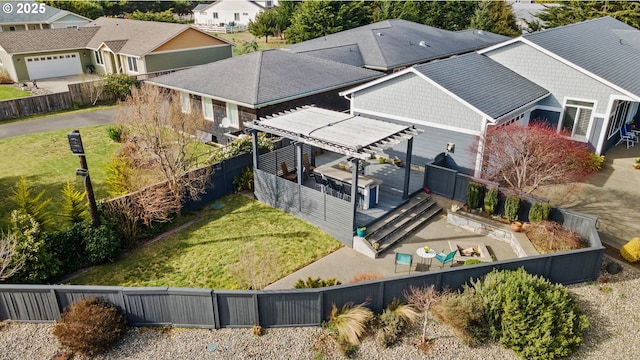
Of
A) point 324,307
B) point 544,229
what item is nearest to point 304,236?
point 324,307

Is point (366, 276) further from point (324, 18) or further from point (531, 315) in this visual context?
point (324, 18)

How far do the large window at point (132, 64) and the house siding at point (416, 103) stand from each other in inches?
992

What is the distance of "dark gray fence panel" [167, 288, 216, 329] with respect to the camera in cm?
1053

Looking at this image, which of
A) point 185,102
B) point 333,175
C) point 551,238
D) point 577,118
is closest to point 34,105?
point 185,102

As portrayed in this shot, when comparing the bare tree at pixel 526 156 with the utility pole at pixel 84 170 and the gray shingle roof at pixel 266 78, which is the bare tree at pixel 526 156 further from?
the utility pole at pixel 84 170

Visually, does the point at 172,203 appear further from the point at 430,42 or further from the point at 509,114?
the point at 430,42

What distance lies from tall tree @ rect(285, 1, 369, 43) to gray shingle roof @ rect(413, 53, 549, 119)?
108 feet

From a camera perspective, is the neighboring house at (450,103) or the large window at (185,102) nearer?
the neighboring house at (450,103)

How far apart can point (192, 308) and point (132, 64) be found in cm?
3328

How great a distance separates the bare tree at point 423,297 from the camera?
10.8 metres

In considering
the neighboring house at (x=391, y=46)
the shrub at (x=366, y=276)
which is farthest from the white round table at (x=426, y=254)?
the neighboring house at (x=391, y=46)

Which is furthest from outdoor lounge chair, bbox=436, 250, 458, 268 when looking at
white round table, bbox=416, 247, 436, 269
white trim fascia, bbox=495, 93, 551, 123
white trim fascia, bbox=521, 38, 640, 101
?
white trim fascia, bbox=521, 38, 640, 101

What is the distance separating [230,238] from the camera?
14938mm

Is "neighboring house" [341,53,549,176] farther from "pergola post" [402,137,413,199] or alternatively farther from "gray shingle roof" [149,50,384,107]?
"gray shingle roof" [149,50,384,107]
